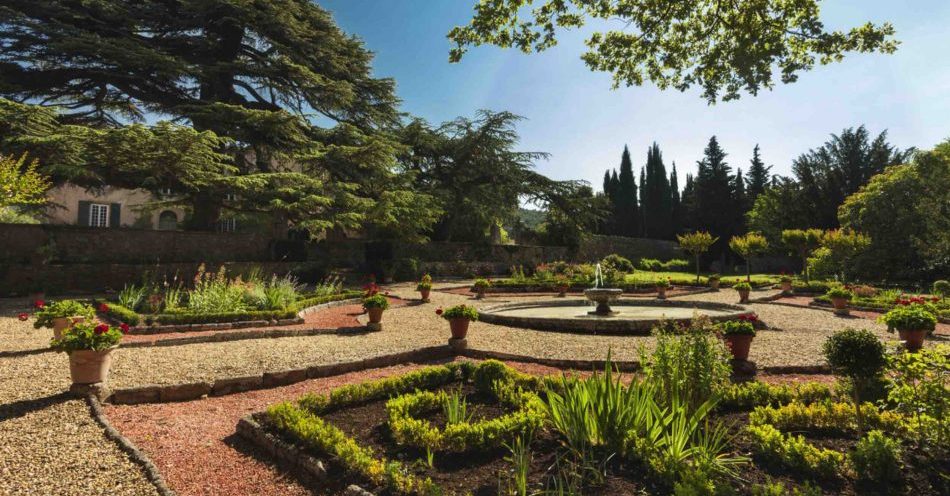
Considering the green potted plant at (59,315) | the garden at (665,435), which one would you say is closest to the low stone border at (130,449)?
the garden at (665,435)

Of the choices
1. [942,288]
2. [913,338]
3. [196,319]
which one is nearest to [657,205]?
[942,288]

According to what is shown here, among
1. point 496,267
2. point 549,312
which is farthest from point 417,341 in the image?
point 496,267

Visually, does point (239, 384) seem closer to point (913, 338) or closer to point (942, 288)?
point (913, 338)

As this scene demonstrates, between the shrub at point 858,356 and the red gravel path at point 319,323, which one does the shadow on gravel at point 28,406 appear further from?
the shrub at point 858,356

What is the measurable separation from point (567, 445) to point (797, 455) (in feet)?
5.48

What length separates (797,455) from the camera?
3.35 m

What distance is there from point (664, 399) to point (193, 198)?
849 inches

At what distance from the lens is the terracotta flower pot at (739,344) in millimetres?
6695

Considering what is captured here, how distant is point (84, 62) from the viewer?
734 inches

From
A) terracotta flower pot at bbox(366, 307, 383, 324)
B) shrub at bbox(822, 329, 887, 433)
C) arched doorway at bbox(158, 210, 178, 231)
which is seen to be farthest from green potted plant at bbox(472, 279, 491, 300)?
arched doorway at bbox(158, 210, 178, 231)

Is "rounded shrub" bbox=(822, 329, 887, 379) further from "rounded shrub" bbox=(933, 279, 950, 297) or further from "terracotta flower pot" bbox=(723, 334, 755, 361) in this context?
"rounded shrub" bbox=(933, 279, 950, 297)

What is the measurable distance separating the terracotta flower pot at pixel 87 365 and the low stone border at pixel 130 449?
0.29 meters

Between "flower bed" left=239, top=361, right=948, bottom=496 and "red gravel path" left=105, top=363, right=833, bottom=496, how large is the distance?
226mm

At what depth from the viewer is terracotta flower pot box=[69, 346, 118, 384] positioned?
17.0 feet
